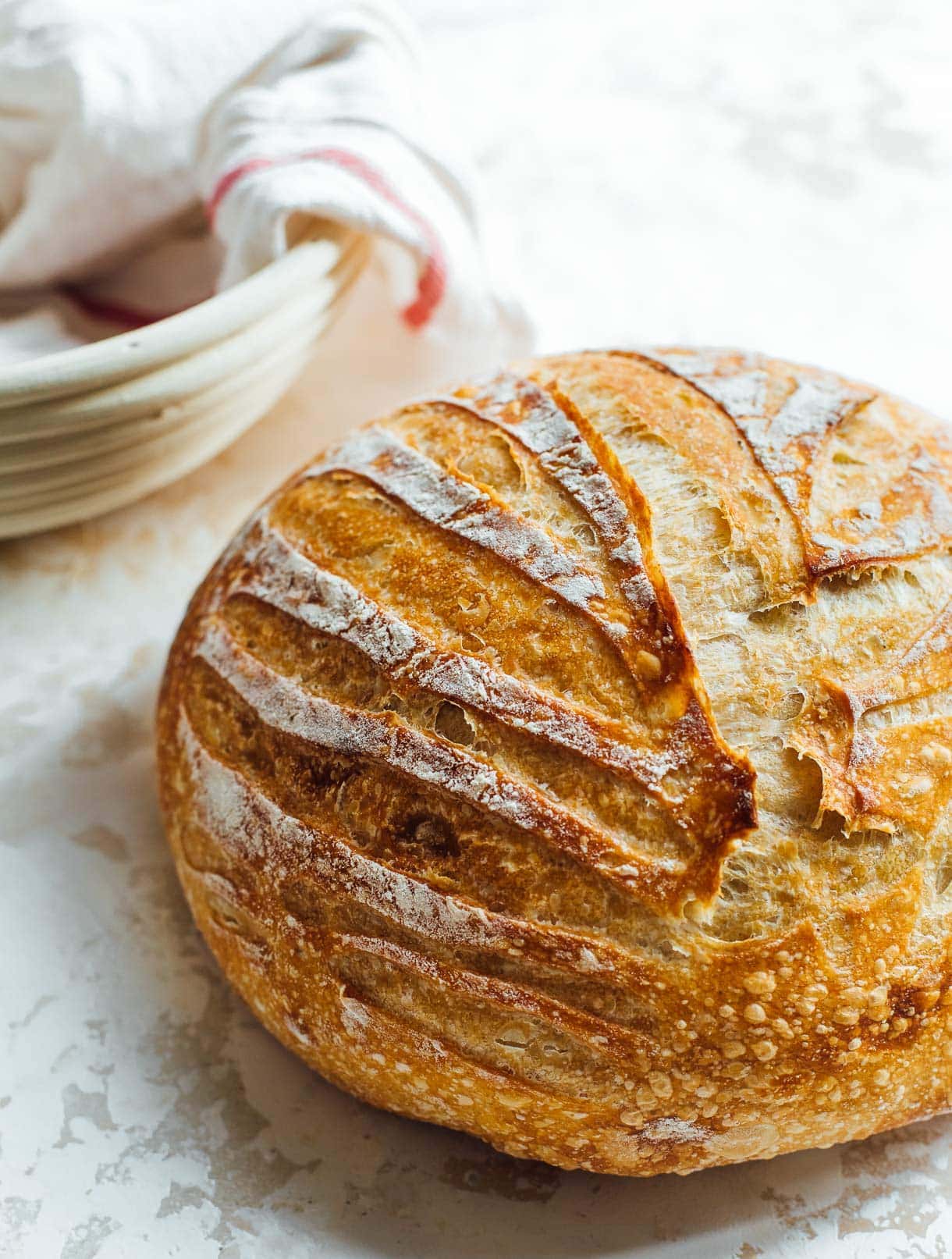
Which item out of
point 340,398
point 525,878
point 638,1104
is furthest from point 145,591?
point 638,1104

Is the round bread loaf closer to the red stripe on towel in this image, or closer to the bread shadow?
the bread shadow

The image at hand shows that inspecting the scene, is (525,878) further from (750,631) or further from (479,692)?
(750,631)

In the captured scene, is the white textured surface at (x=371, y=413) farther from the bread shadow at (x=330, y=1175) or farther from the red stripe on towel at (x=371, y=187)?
the red stripe on towel at (x=371, y=187)

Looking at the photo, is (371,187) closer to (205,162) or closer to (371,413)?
(205,162)

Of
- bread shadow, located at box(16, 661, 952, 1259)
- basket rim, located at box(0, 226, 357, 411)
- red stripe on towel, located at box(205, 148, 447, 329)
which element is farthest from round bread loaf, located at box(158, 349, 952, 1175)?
red stripe on towel, located at box(205, 148, 447, 329)

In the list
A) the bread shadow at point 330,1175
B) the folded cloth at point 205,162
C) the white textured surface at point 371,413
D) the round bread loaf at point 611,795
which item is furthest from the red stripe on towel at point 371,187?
the bread shadow at point 330,1175

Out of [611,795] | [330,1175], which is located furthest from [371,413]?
[330,1175]
